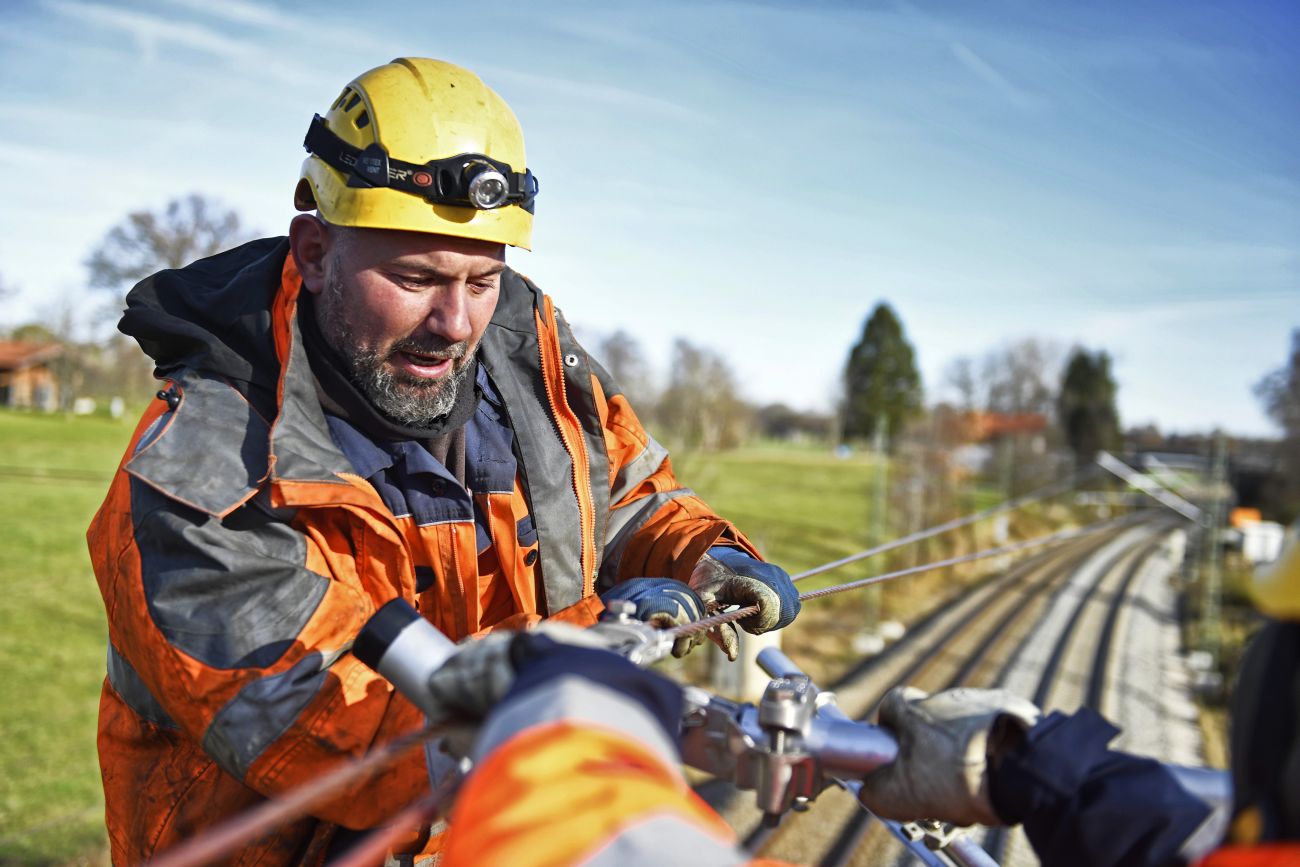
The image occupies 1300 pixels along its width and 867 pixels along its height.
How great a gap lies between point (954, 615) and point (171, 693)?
2352 centimetres

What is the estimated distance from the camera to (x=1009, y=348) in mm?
79312

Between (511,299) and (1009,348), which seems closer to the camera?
(511,299)

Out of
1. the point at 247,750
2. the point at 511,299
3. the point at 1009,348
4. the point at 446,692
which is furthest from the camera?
the point at 1009,348

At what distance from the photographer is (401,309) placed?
289 cm

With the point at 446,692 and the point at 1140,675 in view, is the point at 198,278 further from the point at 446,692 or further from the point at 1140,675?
the point at 1140,675

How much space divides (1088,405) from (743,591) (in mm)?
73824

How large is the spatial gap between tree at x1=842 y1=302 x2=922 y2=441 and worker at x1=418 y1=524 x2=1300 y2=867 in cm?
6844

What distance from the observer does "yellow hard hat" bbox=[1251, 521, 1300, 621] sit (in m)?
1.30

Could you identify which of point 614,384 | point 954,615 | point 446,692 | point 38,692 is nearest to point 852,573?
point 954,615

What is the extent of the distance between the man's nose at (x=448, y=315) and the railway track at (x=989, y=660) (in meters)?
4.80

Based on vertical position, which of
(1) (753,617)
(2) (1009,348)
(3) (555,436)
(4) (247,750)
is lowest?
(4) (247,750)

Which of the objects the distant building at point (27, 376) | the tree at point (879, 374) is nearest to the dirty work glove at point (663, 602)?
the distant building at point (27, 376)

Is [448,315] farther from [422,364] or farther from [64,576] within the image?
[64,576]

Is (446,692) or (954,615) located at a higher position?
(446,692)
